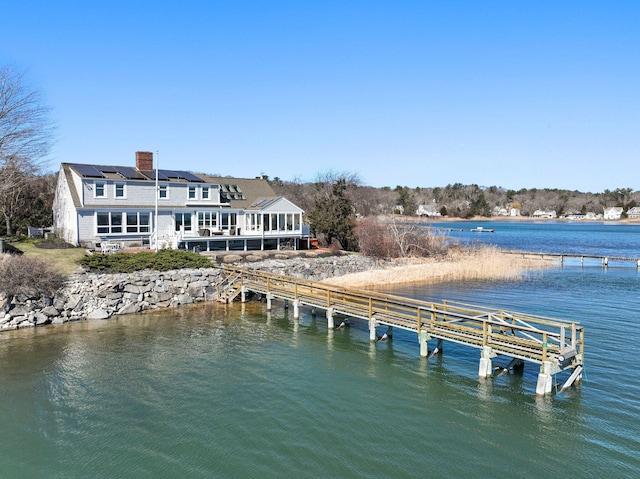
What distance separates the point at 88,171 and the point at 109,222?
3.88 meters

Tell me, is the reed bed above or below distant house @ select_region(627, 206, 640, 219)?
below

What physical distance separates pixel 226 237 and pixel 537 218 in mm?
164355

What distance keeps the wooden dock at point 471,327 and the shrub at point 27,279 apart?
8600 millimetres

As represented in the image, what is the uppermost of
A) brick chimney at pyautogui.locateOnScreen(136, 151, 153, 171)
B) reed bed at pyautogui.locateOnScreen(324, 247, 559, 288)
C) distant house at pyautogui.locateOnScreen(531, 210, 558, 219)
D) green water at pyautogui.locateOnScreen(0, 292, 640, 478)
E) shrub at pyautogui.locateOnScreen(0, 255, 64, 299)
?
brick chimney at pyautogui.locateOnScreen(136, 151, 153, 171)

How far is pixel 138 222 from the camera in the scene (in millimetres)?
32594

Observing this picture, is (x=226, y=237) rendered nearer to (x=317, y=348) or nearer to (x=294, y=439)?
(x=317, y=348)

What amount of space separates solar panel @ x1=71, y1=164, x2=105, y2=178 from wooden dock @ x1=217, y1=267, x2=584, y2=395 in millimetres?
13429

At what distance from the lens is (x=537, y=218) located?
17262cm

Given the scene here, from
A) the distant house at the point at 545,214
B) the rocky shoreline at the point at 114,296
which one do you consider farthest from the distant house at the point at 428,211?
the rocky shoreline at the point at 114,296

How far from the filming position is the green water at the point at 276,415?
10.3 m

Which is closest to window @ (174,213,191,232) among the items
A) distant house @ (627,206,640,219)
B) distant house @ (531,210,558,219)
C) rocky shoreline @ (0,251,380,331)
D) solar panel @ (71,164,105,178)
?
rocky shoreline @ (0,251,380,331)

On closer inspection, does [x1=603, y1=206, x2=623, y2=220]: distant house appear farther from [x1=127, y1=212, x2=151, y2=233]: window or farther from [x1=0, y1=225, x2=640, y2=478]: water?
[x1=127, y1=212, x2=151, y2=233]: window

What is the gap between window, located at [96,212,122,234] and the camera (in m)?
31.2

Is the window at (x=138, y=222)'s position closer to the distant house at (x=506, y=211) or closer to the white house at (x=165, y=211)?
the white house at (x=165, y=211)
